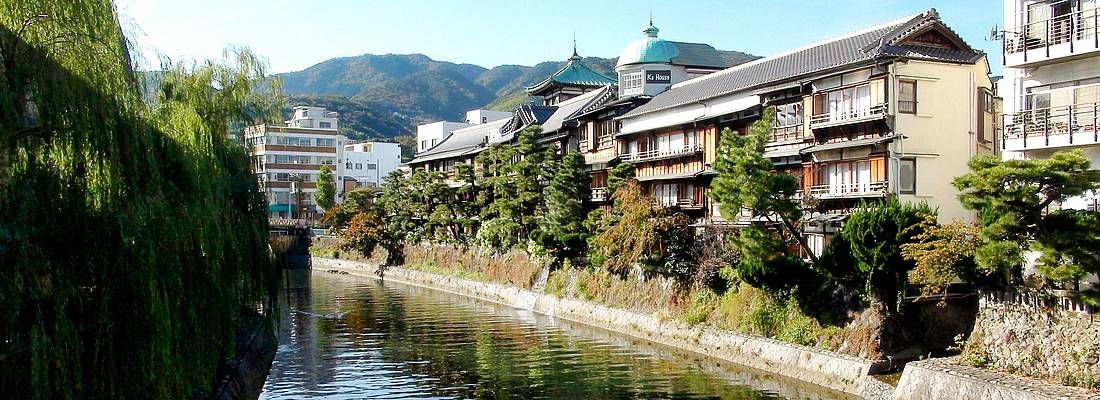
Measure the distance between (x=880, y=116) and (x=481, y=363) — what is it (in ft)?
48.1

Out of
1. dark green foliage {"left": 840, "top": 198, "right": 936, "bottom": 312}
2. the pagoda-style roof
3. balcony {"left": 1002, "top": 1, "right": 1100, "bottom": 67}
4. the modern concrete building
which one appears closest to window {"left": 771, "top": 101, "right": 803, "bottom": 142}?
dark green foliage {"left": 840, "top": 198, "right": 936, "bottom": 312}

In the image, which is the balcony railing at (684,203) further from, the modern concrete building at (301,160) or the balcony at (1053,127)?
the modern concrete building at (301,160)

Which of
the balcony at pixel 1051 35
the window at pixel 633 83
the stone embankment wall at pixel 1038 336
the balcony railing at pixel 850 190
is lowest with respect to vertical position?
the stone embankment wall at pixel 1038 336

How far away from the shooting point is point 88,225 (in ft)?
Result: 37.0

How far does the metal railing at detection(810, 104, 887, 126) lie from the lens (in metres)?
25.8

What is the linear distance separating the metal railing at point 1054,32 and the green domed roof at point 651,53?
26.7m

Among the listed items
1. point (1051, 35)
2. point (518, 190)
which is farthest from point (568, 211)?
point (1051, 35)

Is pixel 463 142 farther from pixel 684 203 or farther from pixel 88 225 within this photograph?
pixel 88 225

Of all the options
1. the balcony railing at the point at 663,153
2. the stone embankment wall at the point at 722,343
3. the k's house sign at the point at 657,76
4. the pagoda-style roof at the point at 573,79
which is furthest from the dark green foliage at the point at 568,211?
the pagoda-style roof at the point at 573,79

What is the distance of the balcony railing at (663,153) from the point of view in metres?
36.4

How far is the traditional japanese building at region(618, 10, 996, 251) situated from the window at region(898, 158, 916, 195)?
31 mm

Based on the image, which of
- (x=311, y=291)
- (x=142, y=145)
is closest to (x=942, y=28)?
(x=142, y=145)

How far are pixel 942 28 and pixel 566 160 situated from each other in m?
17.8

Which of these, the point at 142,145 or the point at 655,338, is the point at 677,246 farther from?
the point at 142,145
